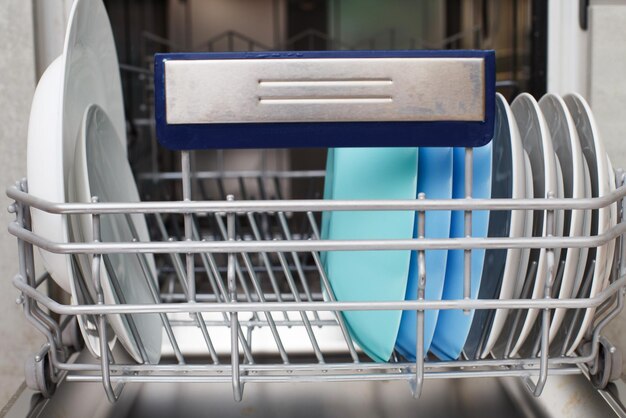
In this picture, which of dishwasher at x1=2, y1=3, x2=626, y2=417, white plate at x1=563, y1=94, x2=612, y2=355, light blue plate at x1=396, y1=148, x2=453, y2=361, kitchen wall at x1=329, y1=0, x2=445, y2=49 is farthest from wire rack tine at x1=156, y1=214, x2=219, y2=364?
kitchen wall at x1=329, y1=0, x2=445, y2=49

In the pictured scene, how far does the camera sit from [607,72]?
2.41 ft

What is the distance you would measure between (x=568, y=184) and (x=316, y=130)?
0.20 meters

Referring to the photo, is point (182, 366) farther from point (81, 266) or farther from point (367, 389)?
point (367, 389)

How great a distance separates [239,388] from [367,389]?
0.65ft

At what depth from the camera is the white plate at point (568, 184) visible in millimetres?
465

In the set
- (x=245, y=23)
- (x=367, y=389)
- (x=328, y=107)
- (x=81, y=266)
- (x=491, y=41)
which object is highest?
(x=245, y=23)

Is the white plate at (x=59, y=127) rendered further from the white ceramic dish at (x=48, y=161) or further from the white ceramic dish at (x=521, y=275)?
the white ceramic dish at (x=521, y=275)

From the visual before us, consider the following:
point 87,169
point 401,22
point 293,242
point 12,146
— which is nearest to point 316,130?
point 293,242

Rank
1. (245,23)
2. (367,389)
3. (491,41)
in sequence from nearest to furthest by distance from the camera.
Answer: (367,389), (491,41), (245,23)

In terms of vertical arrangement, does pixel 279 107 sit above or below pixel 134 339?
above

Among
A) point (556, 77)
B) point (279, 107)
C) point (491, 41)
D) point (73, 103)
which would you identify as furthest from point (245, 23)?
point (279, 107)

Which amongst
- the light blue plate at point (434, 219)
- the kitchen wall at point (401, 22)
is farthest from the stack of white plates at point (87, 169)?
the kitchen wall at point (401, 22)

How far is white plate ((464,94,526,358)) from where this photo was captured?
465mm

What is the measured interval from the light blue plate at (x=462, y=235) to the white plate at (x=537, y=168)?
0.04 metres
